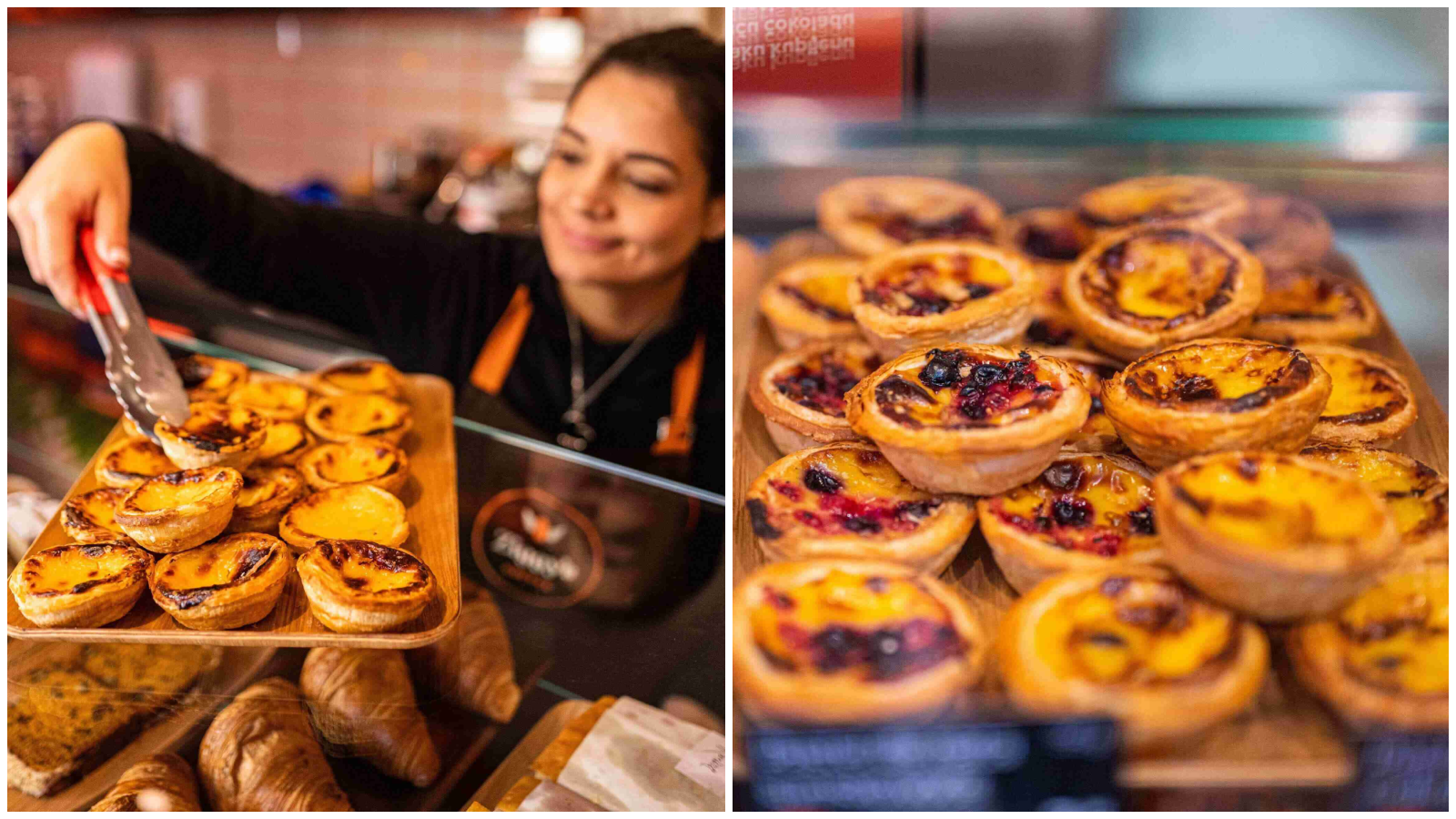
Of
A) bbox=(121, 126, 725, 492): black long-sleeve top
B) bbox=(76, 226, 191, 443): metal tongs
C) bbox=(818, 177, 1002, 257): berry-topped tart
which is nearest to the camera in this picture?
bbox=(76, 226, 191, 443): metal tongs

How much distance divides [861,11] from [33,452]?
7.84ft

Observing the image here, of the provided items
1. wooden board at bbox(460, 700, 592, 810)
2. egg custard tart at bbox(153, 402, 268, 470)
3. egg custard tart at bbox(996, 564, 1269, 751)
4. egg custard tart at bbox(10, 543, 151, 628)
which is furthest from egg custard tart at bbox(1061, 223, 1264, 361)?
egg custard tart at bbox(10, 543, 151, 628)

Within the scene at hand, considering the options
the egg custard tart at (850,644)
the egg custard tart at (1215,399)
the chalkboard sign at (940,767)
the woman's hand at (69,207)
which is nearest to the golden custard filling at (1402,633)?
the egg custard tart at (1215,399)

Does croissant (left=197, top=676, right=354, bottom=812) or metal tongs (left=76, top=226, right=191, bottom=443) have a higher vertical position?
metal tongs (left=76, top=226, right=191, bottom=443)

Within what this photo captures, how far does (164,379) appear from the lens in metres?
2.22

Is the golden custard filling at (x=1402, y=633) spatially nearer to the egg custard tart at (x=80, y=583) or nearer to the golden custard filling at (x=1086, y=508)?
the golden custard filling at (x=1086, y=508)

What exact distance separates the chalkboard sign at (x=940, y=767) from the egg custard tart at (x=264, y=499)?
1.13m

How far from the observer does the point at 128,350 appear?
2.22 m

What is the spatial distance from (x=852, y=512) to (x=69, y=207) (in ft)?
6.57

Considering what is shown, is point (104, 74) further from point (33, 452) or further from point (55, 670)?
point (55, 670)

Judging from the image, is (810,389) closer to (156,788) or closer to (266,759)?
(266,759)

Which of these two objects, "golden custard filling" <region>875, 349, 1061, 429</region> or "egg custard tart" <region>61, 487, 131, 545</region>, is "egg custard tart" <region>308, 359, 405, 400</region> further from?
"golden custard filling" <region>875, 349, 1061, 429</region>

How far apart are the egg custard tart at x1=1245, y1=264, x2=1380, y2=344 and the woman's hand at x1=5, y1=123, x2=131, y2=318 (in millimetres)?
2613

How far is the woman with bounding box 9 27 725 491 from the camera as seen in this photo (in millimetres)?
2881
